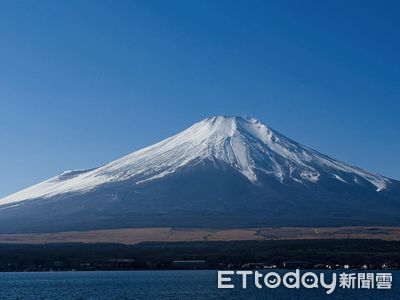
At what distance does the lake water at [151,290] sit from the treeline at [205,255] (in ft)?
32.5

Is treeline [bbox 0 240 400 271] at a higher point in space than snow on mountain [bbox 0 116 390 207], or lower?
lower

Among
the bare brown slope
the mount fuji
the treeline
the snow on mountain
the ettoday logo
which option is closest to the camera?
the ettoday logo

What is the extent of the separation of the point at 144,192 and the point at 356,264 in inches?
2578

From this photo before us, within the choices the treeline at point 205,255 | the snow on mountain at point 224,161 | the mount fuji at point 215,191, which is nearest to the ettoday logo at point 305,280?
the treeline at point 205,255

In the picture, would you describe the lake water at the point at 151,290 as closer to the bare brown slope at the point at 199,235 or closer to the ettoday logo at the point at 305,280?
the ettoday logo at the point at 305,280

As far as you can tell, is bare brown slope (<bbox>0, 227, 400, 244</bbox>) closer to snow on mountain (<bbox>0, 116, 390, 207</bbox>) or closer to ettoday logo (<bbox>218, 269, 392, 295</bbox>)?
snow on mountain (<bbox>0, 116, 390, 207</bbox>)

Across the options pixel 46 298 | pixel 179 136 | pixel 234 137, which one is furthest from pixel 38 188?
pixel 46 298

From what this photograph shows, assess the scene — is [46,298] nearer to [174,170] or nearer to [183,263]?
[183,263]

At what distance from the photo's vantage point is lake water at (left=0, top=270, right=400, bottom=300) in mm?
50844

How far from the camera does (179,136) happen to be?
180000 mm

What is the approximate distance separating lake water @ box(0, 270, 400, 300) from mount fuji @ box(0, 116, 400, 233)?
48.3 m

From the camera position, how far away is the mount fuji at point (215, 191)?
12381 cm

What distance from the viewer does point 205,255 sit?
284ft

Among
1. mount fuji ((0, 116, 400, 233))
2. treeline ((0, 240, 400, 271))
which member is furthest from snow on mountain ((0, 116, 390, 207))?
treeline ((0, 240, 400, 271))
